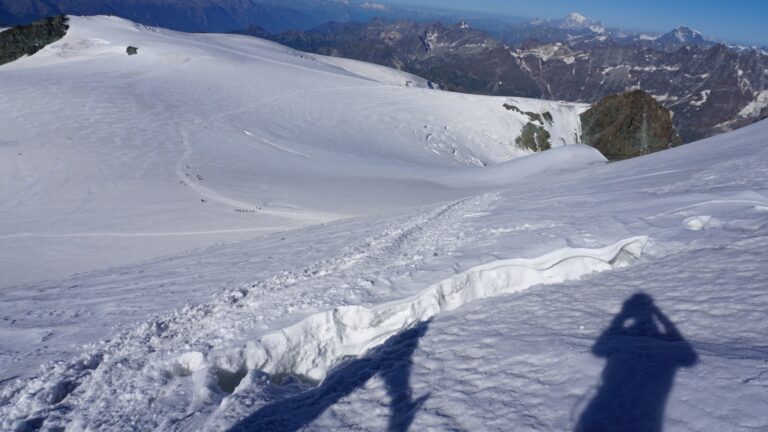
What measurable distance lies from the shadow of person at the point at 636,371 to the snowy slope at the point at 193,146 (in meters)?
8.69

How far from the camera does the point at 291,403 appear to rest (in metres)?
3.58

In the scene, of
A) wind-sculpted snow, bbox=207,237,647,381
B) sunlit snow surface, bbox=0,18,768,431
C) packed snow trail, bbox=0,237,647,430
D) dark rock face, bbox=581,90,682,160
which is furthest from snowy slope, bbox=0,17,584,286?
wind-sculpted snow, bbox=207,237,647,381

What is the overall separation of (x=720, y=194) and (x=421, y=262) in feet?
13.4

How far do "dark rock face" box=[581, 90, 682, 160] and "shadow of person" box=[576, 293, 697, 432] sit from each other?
29929 millimetres

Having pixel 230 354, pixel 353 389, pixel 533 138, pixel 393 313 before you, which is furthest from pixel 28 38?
pixel 353 389

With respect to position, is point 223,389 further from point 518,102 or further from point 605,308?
point 518,102

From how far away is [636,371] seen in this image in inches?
118

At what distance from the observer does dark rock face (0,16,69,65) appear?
35.7m

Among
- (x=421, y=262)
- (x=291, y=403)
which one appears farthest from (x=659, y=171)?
(x=291, y=403)

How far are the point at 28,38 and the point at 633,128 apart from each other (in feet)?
148

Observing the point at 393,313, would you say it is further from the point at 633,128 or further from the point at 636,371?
the point at 633,128

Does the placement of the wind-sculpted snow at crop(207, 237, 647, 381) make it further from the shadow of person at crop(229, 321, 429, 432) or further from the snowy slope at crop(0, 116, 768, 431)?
the shadow of person at crop(229, 321, 429, 432)

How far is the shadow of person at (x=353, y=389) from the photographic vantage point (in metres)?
3.24

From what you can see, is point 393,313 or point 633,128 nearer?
point 393,313
